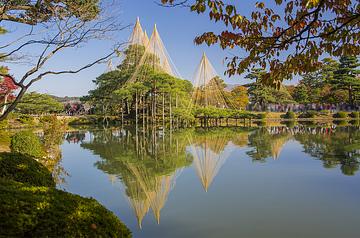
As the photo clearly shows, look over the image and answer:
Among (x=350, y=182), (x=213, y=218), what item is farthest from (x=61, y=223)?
(x=350, y=182)

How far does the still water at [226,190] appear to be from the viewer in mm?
4894

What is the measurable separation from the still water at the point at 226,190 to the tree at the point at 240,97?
36364 mm

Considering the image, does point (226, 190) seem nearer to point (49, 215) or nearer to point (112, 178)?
point (112, 178)

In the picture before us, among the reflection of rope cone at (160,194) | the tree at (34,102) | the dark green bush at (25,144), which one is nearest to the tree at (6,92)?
the tree at (34,102)

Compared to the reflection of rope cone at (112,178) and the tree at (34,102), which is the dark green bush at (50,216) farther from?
the reflection of rope cone at (112,178)

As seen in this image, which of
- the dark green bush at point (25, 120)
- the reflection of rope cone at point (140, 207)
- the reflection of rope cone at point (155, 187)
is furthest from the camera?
the dark green bush at point (25, 120)

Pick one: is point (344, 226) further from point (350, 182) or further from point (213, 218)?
point (350, 182)

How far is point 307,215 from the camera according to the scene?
5.30 meters

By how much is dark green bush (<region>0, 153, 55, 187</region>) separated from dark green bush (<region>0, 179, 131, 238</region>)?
1.45 m

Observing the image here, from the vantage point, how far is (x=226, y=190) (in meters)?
7.16

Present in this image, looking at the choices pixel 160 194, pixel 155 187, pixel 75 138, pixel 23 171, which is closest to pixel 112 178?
pixel 155 187

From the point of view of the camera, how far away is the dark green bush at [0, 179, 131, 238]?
207cm

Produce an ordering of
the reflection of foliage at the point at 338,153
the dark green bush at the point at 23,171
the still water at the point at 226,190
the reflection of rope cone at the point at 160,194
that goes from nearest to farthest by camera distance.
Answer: the dark green bush at the point at 23,171
the still water at the point at 226,190
the reflection of rope cone at the point at 160,194
the reflection of foliage at the point at 338,153

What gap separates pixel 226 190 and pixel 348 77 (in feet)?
120
